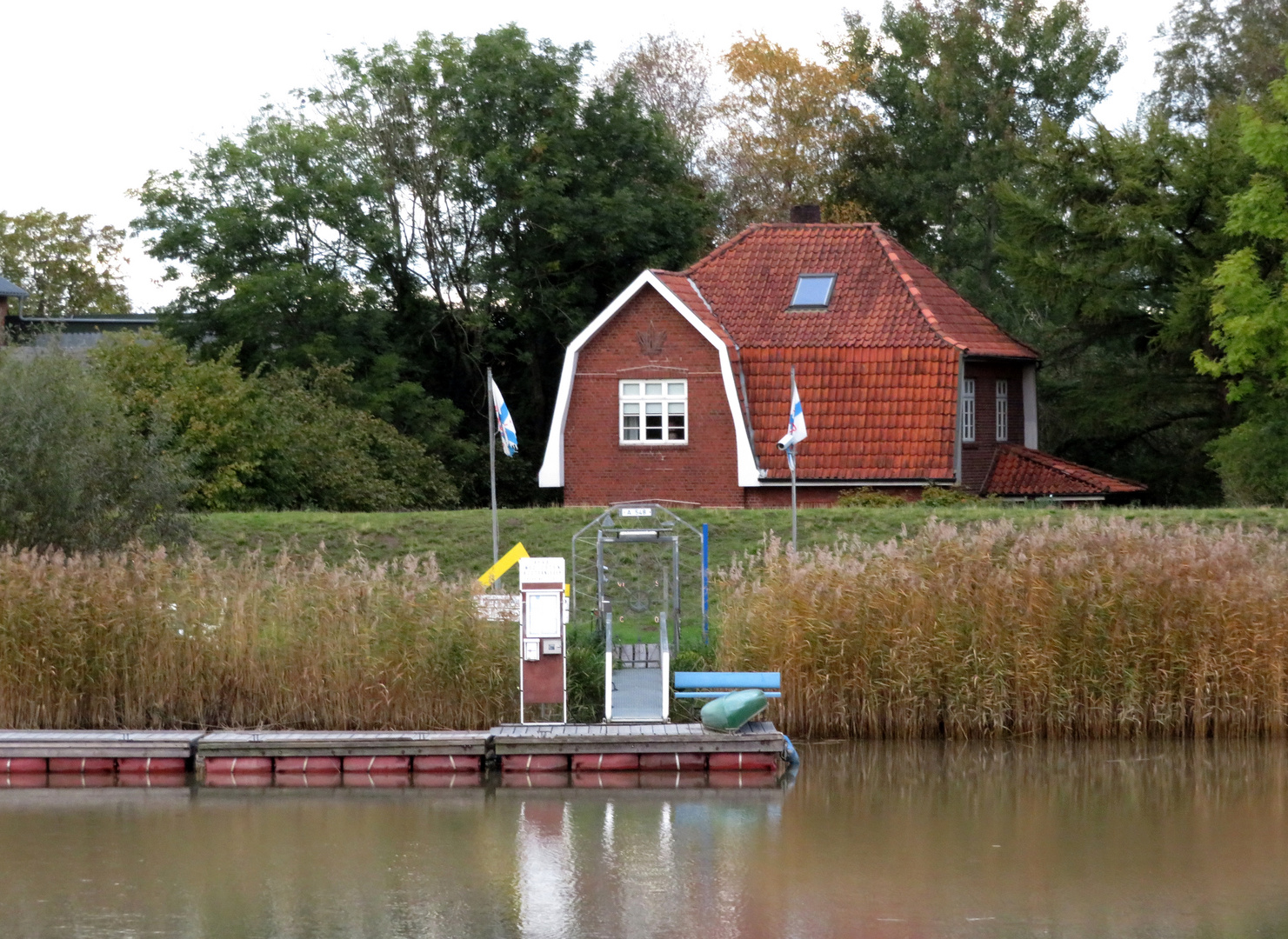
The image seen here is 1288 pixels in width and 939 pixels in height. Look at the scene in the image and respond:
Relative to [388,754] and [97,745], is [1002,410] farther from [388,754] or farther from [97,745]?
[97,745]

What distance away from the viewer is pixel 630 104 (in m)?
45.8

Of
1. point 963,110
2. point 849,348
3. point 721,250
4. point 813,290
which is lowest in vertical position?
point 849,348

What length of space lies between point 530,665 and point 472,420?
107 feet

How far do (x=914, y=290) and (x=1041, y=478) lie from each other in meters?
4.72

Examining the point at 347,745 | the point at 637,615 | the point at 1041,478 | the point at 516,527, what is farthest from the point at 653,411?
the point at 347,745

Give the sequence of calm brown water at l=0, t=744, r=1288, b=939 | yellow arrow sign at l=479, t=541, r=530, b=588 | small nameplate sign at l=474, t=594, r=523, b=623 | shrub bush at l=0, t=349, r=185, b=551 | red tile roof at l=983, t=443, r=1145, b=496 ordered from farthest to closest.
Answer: red tile roof at l=983, t=443, r=1145, b=496
shrub bush at l=0, t=349, r=185, b=551
yellow arrow sign at l=479, t=541, r=530, b=588
small nameplate sign at l=474, t=594, r=523, b=623
calm brown water at l=0, t=744, r=1288, b=939

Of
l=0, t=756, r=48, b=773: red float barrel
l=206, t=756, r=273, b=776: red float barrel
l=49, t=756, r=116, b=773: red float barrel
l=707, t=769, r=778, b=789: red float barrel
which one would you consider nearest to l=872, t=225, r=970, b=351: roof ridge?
l=707, t=769, r=778, b=789: red float barrel

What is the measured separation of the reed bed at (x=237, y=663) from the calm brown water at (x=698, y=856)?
1729mm

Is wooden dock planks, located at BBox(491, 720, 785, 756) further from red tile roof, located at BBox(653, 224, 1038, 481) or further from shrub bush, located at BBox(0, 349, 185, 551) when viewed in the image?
red tile roof, located at BBox(653, 224, 1038, 481)

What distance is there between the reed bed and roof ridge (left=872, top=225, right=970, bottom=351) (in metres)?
19.5

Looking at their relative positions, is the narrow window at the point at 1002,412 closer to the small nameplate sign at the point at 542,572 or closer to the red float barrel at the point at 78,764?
the small nameplate sign at the point at 542,572

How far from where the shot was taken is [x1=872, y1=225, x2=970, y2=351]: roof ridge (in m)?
34.0

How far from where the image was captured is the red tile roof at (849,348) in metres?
33.3

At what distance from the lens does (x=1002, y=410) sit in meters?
37.7
